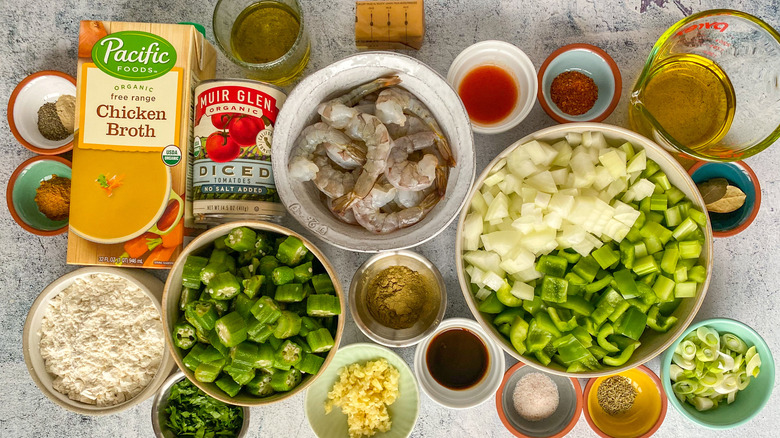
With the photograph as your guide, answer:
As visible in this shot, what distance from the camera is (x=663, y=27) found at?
1.98 m

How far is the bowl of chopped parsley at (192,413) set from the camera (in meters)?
1.84

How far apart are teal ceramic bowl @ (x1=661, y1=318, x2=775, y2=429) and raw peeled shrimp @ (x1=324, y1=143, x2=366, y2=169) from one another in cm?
130

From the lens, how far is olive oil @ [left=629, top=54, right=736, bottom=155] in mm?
1787

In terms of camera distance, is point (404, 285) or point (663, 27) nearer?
point (404, 285)

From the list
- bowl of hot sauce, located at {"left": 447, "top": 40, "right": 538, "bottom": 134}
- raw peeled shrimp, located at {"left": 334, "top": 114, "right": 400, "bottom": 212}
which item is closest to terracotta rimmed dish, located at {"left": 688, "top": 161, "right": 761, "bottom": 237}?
bowl of hot sauce, located at {"left": 447, "top": 40, "right": 538, "bottom": 134}

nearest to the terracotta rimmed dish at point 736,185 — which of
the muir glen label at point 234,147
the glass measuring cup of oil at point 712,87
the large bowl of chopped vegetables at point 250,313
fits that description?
the glass measuring cup of oil at point 712,87

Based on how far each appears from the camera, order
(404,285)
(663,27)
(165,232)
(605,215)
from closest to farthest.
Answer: (605,215)
(165,232)
(404,285)
(663,27)

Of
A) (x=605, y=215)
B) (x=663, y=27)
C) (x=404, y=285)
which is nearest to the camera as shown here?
(x=605, y=215)

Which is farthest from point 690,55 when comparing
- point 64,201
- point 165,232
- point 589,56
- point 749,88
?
point 64,201

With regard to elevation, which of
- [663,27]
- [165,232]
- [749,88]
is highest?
[663,27]

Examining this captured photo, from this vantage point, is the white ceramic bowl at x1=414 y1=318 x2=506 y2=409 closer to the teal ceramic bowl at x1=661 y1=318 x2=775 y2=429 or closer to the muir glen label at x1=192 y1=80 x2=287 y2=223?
the teal ceramic bowl at x1=661 y1=318 x2=775 y2=429

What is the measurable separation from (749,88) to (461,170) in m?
1.14

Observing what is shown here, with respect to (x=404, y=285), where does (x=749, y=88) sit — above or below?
above

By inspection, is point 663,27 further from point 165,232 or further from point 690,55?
point 165,232
